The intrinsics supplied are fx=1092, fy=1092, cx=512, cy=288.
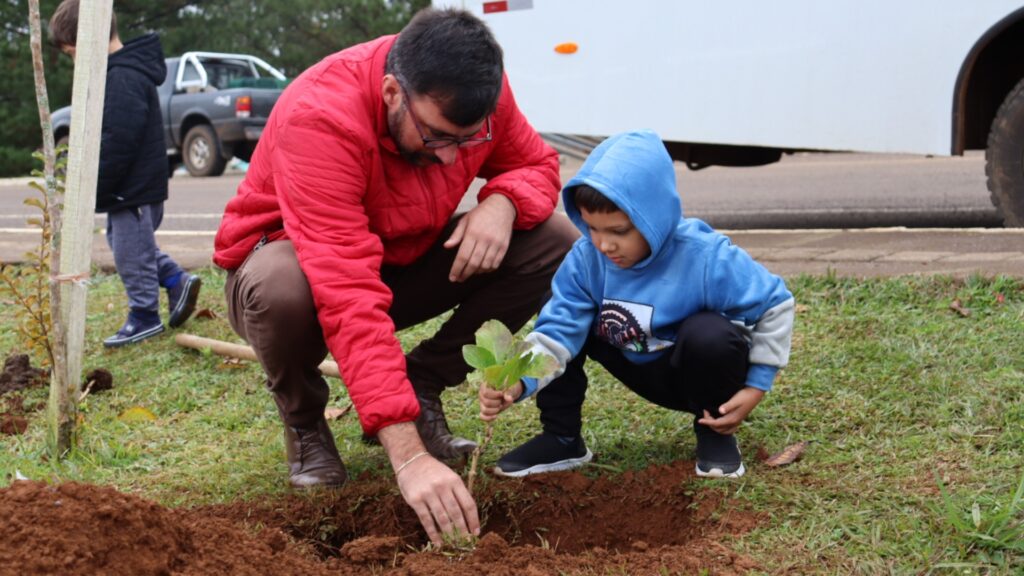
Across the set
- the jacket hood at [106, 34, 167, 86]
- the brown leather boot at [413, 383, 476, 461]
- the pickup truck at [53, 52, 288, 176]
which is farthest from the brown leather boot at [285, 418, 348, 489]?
the pickup truck at [53, 52, 288, 176]

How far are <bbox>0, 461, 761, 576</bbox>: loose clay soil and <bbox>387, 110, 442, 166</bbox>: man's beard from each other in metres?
0.87

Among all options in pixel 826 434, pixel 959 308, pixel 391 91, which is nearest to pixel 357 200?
pixel 391 91

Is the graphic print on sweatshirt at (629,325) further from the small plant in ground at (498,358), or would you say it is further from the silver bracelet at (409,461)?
the silver bracelet at (409,461)

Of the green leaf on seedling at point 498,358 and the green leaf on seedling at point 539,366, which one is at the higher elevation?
the green leaf on seedling at point 498,358

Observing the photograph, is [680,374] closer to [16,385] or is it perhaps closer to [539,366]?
[539,366]

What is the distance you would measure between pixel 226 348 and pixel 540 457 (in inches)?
65.8

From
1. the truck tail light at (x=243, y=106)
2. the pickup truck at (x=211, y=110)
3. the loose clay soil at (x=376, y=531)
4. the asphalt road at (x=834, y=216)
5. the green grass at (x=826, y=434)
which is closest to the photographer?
the loose clay soil at (x=376, y=531)

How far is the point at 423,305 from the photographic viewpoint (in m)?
3.38

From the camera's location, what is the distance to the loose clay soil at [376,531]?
212cm

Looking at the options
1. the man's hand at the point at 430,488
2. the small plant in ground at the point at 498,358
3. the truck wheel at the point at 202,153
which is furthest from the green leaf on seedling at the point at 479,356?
the truck wheel at the point at 202,153

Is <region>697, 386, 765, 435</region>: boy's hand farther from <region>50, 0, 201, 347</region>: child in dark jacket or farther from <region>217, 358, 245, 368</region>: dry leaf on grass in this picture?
<region>50, 0, 201, 347</region>: child in dark jacket

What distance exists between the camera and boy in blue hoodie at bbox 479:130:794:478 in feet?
8.84

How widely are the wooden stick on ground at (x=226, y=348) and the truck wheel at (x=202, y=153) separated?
12854mm

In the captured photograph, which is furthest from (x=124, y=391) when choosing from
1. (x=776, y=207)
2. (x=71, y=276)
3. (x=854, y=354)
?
Answer: (x=776, y=207)
